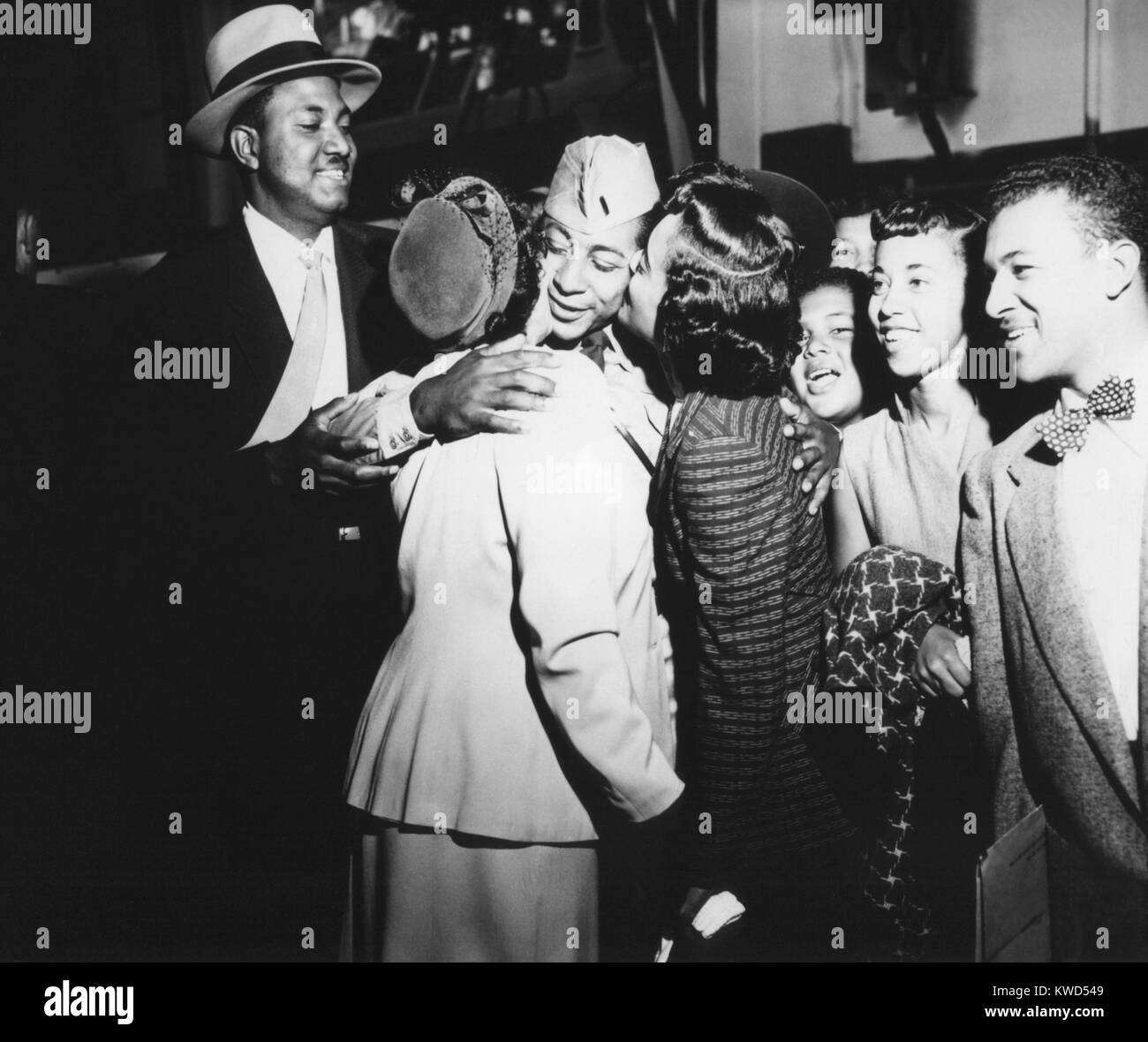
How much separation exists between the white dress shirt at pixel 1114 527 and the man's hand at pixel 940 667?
31 centimetres

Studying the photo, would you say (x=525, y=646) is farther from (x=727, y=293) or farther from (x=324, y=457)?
(x=727, y=293)

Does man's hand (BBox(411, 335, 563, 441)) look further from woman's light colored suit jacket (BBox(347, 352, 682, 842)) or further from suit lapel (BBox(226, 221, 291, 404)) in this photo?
suit lapel (BBox(226, 221, 291, 404))

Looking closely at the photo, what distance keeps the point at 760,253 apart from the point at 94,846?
2.42 metres

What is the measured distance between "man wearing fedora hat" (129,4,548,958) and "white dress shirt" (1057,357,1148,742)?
1675 mm

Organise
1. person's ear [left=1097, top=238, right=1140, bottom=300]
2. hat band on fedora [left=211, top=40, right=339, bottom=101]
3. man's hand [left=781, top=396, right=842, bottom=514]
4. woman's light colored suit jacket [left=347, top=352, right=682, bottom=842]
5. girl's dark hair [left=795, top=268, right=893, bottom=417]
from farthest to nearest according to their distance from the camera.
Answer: hat band on fedora [left=211, top=40, right=339, bottom=101], girl's dark hair [left=795, top=268, right=893, bottom=417], man's hand [left=781, top=396, right=842, bottom=514], person's ear [left=1097, top=238, right=1140, bottom=300], woman's light colored suit jacket [left=347, top=352, right=682, bottom=842]

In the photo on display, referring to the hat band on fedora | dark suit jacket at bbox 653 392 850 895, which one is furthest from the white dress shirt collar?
dark suit jacket at bbox 653 392 850 895

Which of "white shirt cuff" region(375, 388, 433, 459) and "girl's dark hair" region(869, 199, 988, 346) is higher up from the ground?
"girl's dark hair" region(869, 199, 988, 346)

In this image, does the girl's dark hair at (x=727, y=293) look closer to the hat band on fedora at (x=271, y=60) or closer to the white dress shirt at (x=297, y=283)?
the white dress shirt at (x=297, y=283)

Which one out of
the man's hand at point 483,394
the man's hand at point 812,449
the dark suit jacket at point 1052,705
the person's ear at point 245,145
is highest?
the person's ear at point 245,145

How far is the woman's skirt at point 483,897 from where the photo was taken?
8.42 ft

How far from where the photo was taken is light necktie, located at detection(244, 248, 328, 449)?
2969mm

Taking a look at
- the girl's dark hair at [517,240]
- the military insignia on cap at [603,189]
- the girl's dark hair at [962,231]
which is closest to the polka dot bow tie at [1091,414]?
the girl's dark hair at [962,231]
